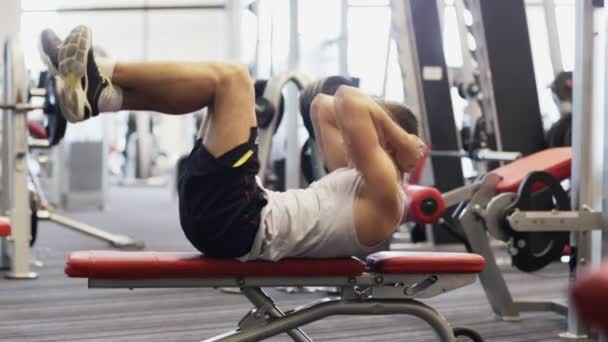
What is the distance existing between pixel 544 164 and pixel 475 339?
41.4 inches

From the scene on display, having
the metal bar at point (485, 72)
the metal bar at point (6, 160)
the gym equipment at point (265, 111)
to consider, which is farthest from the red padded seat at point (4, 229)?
the metal bar at point (485, 72)

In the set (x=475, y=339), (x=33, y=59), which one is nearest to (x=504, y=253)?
(x=475, y=339)

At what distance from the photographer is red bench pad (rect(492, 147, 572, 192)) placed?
3135 millimetres

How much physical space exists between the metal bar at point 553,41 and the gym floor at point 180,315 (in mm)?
2301

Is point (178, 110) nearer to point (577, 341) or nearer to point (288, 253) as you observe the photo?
point (288, 253)

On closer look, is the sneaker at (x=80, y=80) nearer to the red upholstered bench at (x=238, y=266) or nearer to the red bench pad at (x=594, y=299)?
the red upholstered bench at (x=238, y=266)

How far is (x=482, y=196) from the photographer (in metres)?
3.16

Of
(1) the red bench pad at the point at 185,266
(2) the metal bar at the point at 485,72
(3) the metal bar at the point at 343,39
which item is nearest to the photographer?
(1) the red bench pad at the point at 185,266

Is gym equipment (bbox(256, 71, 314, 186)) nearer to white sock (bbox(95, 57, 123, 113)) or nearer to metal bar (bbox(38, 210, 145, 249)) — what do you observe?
metal bar (bbox(38, 210, 145, 249))

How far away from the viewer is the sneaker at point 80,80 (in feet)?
6.28

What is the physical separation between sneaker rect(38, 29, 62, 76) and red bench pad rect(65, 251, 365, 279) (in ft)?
1.59

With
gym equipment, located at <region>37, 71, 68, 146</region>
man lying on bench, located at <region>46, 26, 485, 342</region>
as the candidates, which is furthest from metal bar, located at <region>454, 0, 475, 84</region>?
man lying on bench, located at <region>46, 26, 485, 342</region>

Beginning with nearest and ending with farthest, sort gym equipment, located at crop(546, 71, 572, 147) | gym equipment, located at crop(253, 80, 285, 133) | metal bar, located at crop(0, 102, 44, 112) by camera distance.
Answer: gym equipment, located at crop(253, 80, 285, 133) < metal bar, located at crop(0, 102, 44, 112) < gym equipment, located at crop(546, 71, 572, 147)

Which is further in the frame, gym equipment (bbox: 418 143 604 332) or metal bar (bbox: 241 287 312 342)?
gym equipment (bbox: 418 143 604 332)
